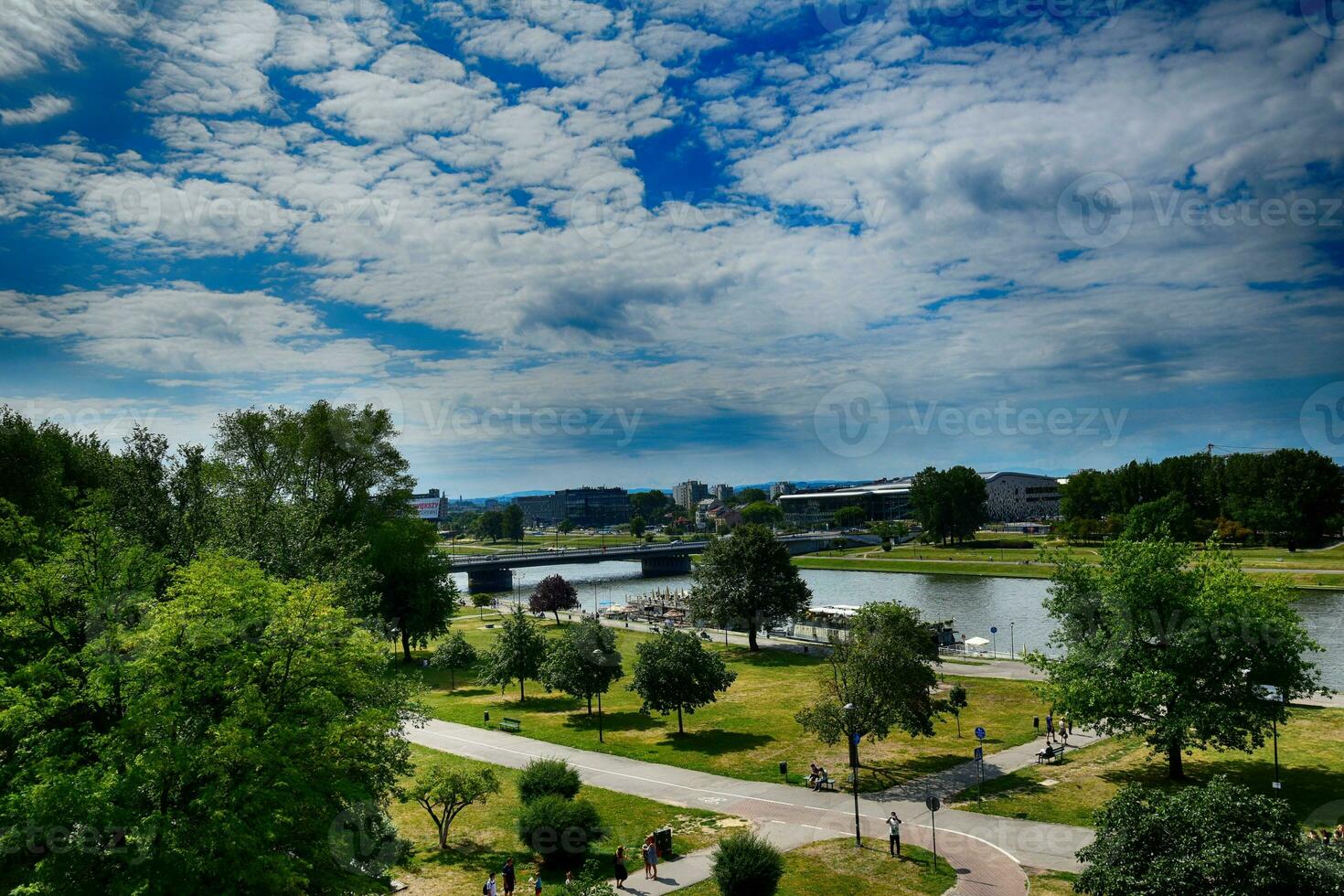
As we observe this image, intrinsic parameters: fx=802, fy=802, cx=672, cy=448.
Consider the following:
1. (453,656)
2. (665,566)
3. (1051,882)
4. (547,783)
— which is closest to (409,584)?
(453,656)

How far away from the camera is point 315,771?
54.3 feet

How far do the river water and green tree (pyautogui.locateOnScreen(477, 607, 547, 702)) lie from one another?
23070 millimetres

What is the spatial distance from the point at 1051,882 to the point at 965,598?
235 ft

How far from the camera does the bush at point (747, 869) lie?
19891 millimetres

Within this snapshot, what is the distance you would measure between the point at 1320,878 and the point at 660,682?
85.7 feet

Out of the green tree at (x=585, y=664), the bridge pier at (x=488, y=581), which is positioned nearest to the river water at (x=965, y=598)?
the bridge pier at (x=488, y=581)

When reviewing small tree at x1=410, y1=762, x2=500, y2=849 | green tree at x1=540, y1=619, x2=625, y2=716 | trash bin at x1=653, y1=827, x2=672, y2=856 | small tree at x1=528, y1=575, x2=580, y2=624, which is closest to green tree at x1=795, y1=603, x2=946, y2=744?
trash bin at x1=653, y1=827, x2=672, y2=856

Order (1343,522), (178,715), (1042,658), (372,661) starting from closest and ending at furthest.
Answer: (178,715) < (372,661) < (1042,658) < (1343,522)

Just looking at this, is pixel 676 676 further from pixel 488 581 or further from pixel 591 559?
pixel 591 559

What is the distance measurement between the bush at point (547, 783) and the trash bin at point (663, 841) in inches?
135

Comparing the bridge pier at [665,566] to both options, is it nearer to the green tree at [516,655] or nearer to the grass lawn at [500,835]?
the green tree at [516,655]

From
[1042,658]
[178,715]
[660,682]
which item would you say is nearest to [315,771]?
[178,715]

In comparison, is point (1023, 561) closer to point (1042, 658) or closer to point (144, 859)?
point (1042, 658)

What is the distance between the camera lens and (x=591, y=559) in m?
134
